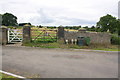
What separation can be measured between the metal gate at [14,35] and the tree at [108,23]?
46.3 meters

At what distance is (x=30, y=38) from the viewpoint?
47.8ft

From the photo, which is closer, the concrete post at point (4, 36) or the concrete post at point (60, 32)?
the concrete post at point (4, 36)

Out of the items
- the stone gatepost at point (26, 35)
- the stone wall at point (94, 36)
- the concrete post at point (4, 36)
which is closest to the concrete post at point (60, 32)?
the stone wall at point (94, 36)

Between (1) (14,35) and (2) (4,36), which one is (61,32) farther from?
(2) (4,36)

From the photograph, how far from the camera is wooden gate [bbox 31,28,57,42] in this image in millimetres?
14880

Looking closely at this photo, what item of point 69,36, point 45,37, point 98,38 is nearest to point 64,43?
point 69,36

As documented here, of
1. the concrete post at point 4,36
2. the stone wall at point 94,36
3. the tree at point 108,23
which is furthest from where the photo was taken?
the tree at point 108,23

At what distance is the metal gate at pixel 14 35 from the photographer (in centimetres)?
1470

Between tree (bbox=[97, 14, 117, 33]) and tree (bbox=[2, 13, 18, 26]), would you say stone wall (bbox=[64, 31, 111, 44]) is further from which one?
tree (bbox=[2, 13, 18, 26])

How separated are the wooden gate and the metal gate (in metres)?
1.64

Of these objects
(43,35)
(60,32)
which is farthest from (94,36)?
(43,35)

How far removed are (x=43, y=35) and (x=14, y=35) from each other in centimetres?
369

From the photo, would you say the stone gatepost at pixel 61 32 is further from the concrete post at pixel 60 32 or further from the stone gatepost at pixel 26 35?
the stone gatepost at pixel 26 35

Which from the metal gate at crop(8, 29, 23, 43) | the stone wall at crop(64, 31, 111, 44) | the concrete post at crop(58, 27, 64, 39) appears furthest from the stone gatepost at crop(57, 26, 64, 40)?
the metal gate at crop(8, 29, 23, 43)
